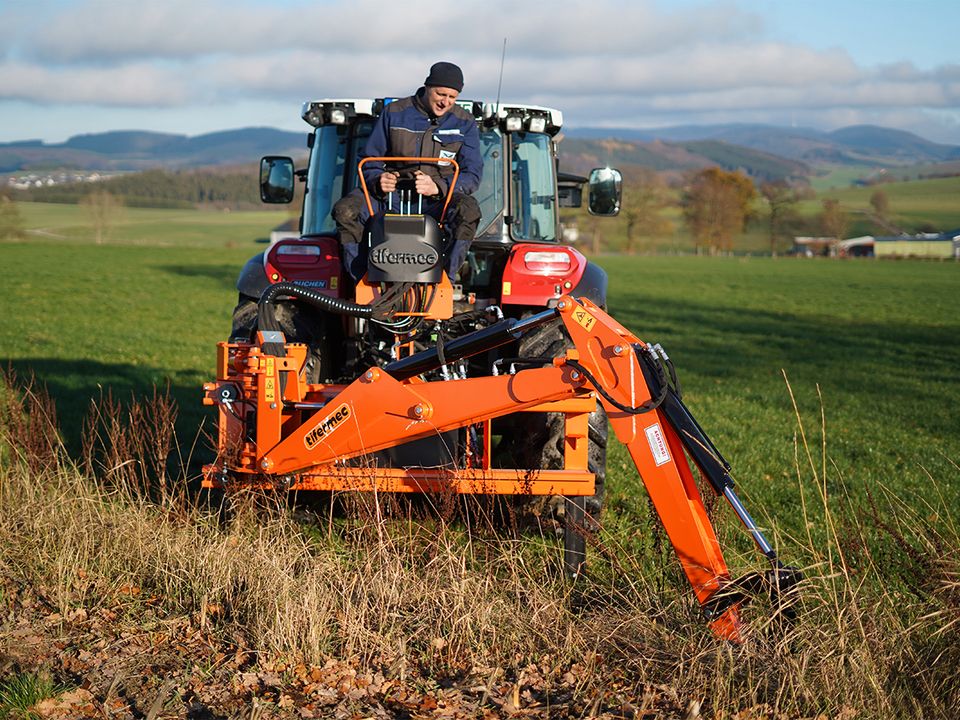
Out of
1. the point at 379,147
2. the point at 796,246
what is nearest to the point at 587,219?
the point at 796,246

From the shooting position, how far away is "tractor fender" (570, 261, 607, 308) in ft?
20.3

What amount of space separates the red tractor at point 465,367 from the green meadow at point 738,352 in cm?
84

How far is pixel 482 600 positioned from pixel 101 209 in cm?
7461

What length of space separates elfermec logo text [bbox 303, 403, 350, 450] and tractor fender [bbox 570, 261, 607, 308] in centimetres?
171

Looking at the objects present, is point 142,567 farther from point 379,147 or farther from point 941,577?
point 941,577

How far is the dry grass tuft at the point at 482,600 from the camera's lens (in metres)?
3.87

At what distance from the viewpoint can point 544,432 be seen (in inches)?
216

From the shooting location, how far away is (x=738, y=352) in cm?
1809

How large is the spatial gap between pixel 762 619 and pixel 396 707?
56.1 inches

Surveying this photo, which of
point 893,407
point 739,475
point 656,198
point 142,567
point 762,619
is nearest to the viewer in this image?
point 762,619

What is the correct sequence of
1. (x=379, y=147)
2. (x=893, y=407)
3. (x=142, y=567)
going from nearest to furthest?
1. (x=142, y=567)
2. (x=379, y=147)
3. (x=893, y=407)

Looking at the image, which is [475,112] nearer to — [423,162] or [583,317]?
[423,162]

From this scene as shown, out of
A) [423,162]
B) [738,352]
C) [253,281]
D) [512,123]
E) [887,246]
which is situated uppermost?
[512,123]

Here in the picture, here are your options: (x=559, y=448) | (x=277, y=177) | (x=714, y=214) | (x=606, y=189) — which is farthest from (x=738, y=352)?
(x=714, y=214)
